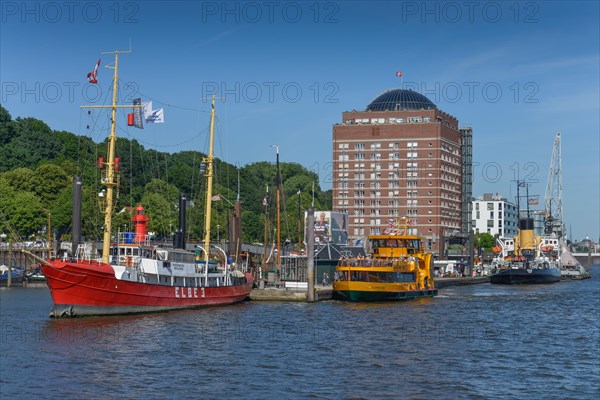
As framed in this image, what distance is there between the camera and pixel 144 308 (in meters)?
79.9

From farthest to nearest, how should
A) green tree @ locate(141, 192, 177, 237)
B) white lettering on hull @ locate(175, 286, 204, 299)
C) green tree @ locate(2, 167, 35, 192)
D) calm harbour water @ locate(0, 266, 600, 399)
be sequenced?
green tree @ locate(2, 167, 35, 192)
green tree @ locate(141, 192, 177, 237)
white lettering on hull @ locate(175, 286, 204, 299)
calm harbour water @ locate(0, 266, 600, 399)

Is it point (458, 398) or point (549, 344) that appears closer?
point (458, 398)

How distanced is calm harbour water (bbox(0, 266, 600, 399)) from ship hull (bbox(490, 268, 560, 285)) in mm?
87287

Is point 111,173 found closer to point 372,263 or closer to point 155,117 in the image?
point 155,117

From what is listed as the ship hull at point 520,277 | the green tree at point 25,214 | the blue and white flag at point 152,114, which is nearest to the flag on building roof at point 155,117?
the blue and white flag at point 152,114

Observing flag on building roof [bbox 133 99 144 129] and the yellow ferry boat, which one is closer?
flag on building roof [bbox 133 99 144 129]

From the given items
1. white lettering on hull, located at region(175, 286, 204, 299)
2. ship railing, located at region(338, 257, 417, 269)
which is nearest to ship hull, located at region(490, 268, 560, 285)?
ship railing, located at region(338, 257, 417, 269)

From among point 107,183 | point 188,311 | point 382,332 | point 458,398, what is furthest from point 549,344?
point 107,183

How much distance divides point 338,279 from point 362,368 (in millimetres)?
50199

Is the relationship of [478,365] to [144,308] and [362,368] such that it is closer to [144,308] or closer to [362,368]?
[362,368]

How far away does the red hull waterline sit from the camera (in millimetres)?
74312

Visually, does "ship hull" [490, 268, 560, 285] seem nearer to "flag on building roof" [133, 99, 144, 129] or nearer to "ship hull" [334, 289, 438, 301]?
"ship hull" [334, 289, 438, 301]

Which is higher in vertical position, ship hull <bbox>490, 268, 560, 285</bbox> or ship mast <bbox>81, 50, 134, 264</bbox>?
ship mast <bbox>81, 50, 134, 264</bbox>

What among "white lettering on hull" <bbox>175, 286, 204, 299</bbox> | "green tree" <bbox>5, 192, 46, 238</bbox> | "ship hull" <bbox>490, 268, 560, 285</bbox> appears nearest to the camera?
"white lettering on hull" <bbox>175, 286, 204, 299</bbox>
